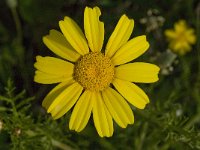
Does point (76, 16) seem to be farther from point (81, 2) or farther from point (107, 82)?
point (107, 82)

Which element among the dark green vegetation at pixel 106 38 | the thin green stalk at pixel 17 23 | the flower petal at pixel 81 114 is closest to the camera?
the flower petal at pixel 81 114

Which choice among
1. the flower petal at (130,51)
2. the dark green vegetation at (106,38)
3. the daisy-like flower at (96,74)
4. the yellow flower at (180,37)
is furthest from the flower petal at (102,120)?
the yellow flower at (180,37)

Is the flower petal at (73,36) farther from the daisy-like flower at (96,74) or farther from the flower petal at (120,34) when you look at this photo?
the flower petal at (120,34)

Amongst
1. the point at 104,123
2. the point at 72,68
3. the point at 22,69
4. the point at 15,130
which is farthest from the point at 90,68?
the point at 22,69

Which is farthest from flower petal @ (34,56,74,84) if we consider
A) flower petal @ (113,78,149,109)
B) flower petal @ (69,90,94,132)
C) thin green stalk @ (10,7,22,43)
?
thin green stalk @ (10,7,22,43)

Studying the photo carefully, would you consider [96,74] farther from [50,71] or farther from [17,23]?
[17,23]
